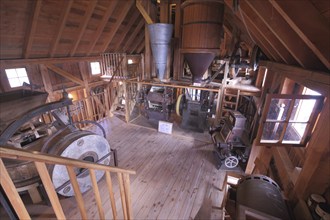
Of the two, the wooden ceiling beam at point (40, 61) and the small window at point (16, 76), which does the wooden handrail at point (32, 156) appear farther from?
the small window at point (16, 76)

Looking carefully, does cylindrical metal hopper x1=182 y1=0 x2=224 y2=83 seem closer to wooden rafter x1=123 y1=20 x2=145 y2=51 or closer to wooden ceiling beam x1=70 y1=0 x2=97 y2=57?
wooden ceiling beam x1=70 y1=0 x2=97 y2=57

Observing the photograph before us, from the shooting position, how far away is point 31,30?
4133mm

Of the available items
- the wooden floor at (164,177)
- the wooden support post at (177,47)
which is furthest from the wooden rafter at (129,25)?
the wooden floor at (164,177)

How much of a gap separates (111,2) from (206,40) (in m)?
3.28

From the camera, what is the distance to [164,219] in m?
2.69

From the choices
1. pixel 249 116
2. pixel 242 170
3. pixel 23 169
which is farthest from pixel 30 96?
pixel 249 116

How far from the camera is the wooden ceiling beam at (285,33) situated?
2.05 m

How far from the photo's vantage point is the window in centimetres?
241

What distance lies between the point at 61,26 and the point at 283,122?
5799 mm

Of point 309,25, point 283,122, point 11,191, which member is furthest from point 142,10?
point 11,191

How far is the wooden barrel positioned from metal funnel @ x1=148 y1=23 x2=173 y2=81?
1.15 meters

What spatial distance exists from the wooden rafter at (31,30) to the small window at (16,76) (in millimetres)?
603

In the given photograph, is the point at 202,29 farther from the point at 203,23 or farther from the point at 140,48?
the point at 140,48

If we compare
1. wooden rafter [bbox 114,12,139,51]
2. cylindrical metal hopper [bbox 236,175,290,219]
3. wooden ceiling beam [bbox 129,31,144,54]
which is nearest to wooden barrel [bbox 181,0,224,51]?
cylindrical metal hopper [bbox 236,175,290,219]
